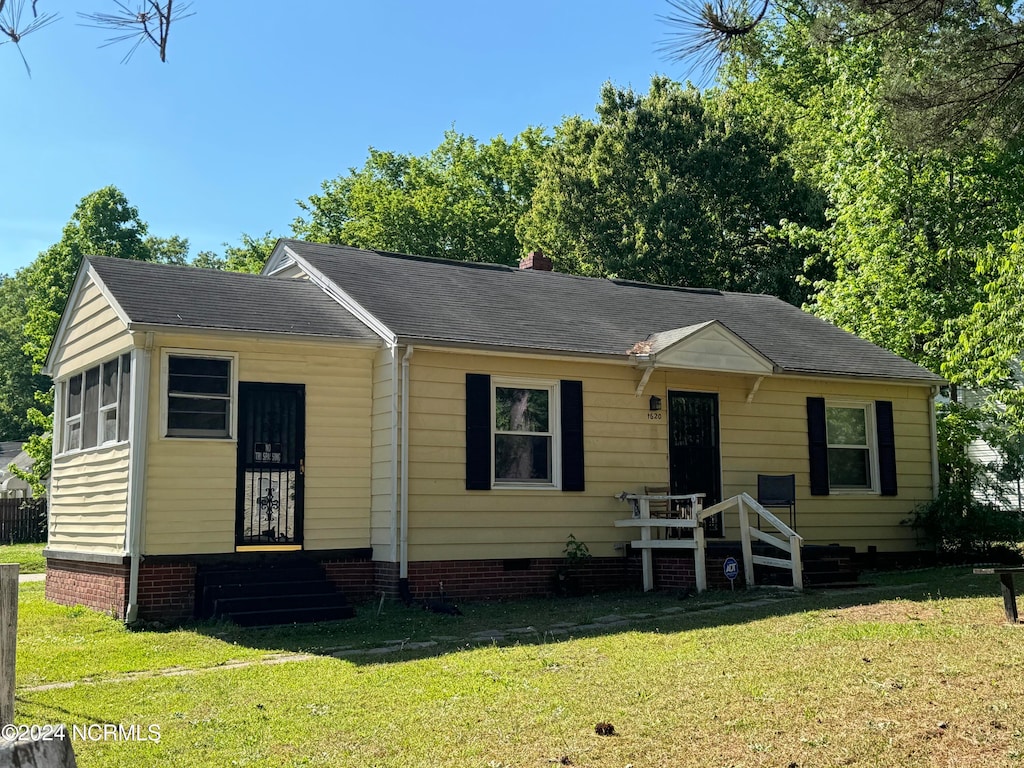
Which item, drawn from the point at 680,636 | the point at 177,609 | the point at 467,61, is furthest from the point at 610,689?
the point at 467,61

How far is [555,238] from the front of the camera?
32250mm

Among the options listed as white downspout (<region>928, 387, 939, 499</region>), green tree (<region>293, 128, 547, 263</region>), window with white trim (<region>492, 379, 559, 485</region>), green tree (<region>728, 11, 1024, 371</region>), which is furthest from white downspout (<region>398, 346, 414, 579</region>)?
green tree (<region>293, 128, 547, 263</region>)

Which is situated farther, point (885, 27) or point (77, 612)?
point (77, 612)

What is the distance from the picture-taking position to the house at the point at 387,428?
1205cm

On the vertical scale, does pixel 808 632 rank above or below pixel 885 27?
below

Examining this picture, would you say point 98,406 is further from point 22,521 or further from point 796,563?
point 22,521

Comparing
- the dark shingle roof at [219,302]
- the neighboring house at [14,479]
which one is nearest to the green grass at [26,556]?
the neighboring house at [14,479]

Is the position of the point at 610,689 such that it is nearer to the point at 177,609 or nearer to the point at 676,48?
the point at 676,48

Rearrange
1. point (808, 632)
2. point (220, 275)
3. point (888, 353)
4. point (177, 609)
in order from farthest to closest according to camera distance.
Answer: point (888, 353)
point (220, 275)
point (177, 609)
point (808, 632)

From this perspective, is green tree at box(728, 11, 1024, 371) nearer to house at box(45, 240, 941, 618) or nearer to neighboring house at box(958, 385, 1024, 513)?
neighboring house at box(958, 385, 1024, 513)

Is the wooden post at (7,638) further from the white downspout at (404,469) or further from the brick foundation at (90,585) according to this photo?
the white downspout at (404,469)

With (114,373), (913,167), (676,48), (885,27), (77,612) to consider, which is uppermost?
(913,167)

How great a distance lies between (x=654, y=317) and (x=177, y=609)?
29.1ft

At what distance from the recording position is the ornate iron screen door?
12500 millimetres
